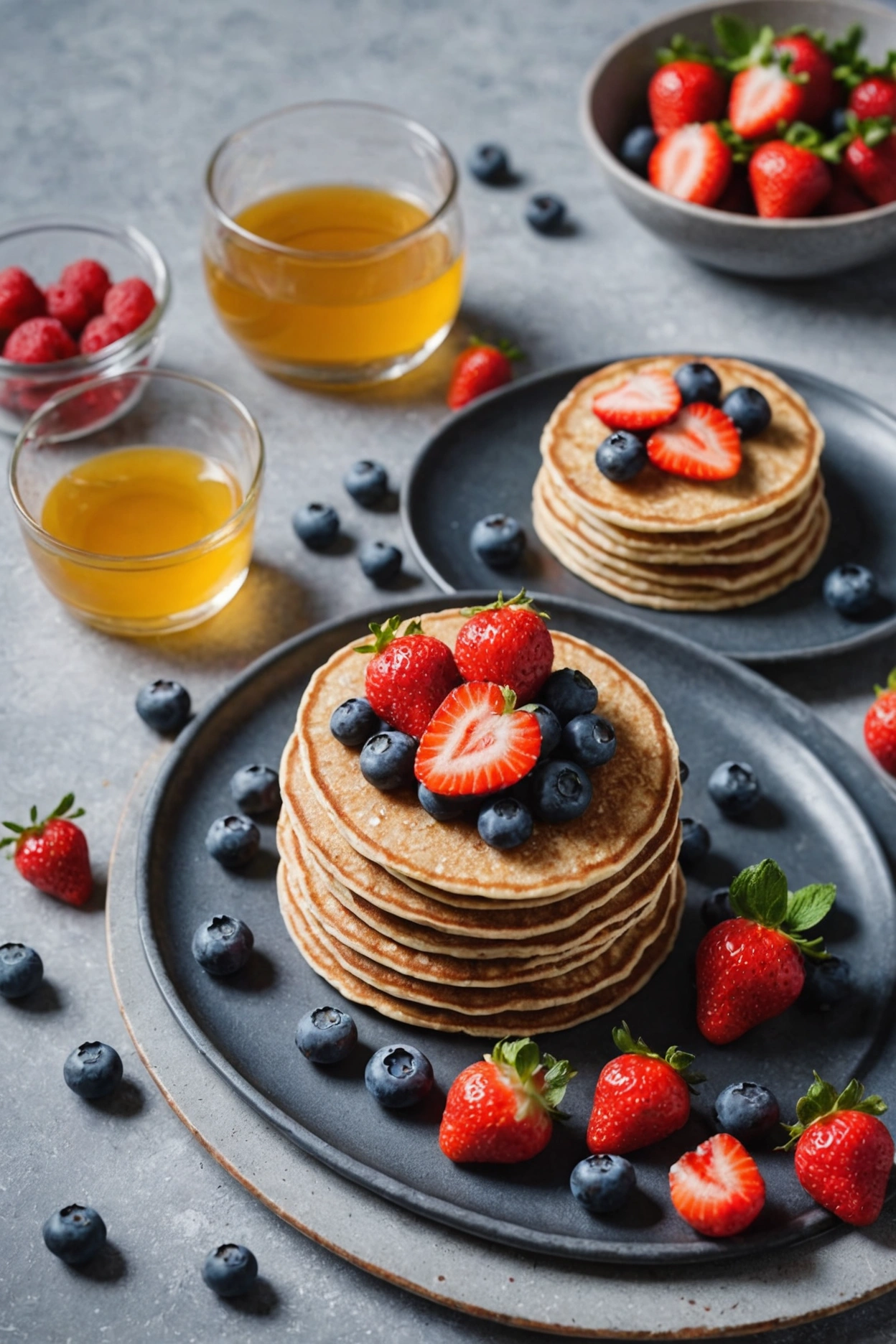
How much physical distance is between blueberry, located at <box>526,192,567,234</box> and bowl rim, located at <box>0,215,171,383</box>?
3.37ft

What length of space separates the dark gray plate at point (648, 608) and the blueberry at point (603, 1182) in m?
1.11

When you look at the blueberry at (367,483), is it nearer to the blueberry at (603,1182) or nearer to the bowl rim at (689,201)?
the bowl rim at (689,201)

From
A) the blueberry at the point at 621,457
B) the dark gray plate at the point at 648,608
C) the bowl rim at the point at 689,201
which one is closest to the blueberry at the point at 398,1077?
the dark gray plate at the point at 648,608

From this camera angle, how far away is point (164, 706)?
9.26 ft

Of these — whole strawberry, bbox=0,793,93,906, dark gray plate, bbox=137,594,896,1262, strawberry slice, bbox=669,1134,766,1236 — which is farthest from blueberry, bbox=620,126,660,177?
strawberry slice, bbox=669,1134,766,1236

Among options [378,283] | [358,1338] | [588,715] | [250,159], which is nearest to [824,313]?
[378,283]

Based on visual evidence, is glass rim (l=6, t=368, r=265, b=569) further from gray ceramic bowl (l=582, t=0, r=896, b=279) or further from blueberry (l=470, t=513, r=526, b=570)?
gray ceramic bowl (l=582, t=0, r=896, b=279)

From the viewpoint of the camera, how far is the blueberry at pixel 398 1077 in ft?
7.30

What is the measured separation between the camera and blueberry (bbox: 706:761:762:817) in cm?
261

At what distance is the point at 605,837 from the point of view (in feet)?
7.40

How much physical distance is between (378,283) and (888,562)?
51.7 inches

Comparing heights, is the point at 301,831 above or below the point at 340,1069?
above

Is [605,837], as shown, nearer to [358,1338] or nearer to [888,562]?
[358,1338]

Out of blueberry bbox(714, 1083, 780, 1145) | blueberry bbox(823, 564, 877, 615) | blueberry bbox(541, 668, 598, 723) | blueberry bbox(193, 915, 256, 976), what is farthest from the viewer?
blueberry bbox(823, 564, 877, 615)
